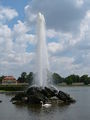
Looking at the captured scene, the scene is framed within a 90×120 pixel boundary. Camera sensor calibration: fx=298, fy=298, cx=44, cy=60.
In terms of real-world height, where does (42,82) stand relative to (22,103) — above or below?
above

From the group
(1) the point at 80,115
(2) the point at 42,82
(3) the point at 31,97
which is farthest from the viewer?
(2) the point at 42,82

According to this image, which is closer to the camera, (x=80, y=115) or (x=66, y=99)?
(x=80, y=115)

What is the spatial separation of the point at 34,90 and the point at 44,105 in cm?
688

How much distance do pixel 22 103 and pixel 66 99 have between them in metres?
7.35

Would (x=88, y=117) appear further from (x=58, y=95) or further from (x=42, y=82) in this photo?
(x=42, y=82)

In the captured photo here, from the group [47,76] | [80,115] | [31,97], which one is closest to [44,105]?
[31,97]

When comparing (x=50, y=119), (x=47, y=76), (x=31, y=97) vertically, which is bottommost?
(x=50, y=119)

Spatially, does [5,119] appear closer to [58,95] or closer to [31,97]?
[31,97]

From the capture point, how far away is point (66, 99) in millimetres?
49094

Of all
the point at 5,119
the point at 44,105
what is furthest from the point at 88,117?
the point at 44,105

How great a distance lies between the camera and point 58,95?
50188 millimetres

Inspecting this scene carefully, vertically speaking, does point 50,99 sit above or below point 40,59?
below

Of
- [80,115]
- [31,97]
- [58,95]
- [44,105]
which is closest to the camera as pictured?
[80,115]

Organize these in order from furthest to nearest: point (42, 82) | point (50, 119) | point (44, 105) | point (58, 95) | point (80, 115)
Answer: point (42, 82)
point (58, 95)
point (44, 105)
point (80, 115)
point (50, 119)
